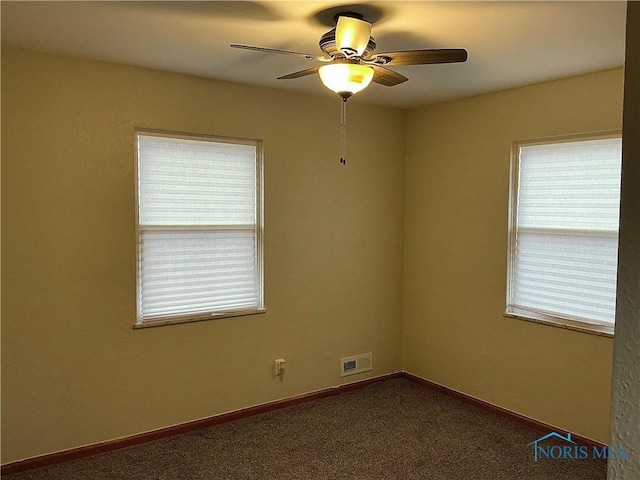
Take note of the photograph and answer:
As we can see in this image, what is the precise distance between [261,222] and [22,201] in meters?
1.56

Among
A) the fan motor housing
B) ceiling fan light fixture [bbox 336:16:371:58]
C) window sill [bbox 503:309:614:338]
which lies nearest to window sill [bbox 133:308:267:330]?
window sill [bbox 503:309:614:338]

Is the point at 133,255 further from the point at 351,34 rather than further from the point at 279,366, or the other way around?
the point at 351,34

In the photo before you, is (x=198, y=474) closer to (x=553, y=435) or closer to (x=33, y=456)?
(x=33, y=456)

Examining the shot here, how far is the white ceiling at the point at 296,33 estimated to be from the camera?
2244 millimetres

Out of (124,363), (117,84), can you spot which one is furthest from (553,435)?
(117,84)

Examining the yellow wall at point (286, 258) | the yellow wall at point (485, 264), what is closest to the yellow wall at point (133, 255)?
the yellow wall at point (286, 258)

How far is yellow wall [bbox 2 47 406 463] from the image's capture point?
2.95 metres

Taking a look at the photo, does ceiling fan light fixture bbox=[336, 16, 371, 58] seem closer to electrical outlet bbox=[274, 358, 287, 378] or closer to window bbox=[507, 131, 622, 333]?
window bbox=[507, 131, 622, 333]

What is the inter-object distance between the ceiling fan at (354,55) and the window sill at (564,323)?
2109 millimetres

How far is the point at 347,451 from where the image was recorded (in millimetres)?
3297

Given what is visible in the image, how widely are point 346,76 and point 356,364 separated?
111 inches

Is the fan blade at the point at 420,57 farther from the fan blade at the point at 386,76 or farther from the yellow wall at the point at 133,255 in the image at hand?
the yellow wall at the point at 133,255

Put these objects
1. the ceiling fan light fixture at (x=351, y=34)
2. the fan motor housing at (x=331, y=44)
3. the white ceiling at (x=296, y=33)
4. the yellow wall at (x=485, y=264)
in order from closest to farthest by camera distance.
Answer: the ceiling fan light fixture at (x=351, y=34) → the white ceiling at (x=296, y=33) → the fan motor housing at (x=331, y=44) → the yellow wall at (x=485, y=264)

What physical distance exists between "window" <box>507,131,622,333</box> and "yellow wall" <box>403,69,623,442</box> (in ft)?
0.30
